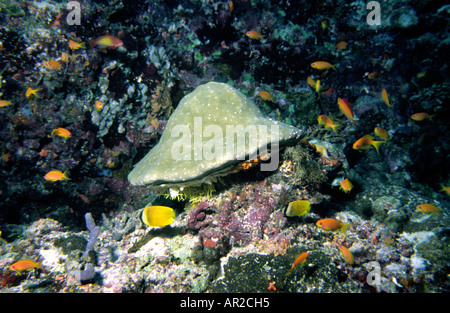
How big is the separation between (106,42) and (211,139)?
4.40 meters

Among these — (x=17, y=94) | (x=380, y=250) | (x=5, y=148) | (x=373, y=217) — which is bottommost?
(x=380, y=250)

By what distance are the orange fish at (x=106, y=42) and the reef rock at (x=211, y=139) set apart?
3.07 meters

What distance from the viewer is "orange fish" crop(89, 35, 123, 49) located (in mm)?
5227

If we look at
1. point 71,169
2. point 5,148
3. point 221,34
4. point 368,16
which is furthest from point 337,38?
point 5,148

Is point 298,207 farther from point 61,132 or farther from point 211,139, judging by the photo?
point 61,132

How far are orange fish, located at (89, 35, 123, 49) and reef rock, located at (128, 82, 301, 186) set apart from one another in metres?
3.07

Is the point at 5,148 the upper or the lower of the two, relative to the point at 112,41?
lower

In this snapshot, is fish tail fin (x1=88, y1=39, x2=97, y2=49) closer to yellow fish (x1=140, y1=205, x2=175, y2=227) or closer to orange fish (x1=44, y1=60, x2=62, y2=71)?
orange fish (x1=44, y1=60, x2=62, y2=71)

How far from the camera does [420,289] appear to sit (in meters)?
2.79

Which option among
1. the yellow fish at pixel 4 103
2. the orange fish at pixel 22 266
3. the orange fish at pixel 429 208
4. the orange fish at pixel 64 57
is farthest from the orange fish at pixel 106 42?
the orange fish at pixel 429 208

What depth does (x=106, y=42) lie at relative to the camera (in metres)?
5.25

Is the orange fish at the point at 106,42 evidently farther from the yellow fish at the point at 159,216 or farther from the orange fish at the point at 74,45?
the yellow fish at the point at 159,216

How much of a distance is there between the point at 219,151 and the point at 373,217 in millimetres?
4207

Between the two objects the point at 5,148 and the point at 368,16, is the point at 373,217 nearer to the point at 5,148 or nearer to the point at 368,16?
the point at 368,16
